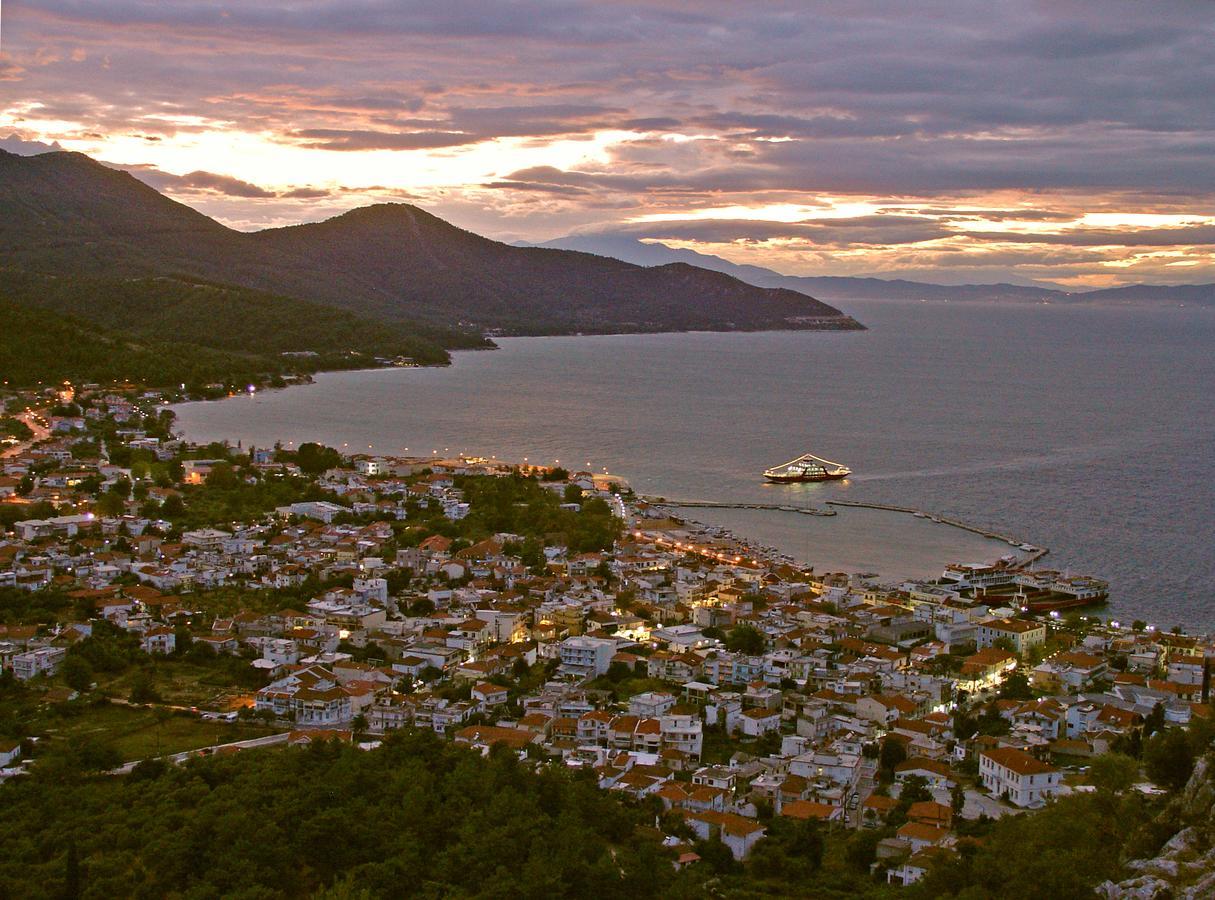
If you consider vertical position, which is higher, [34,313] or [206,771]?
[34,313]

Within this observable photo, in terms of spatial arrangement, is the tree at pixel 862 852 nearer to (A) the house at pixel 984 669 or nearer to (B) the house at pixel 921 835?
(B) the house at pixel 921 835

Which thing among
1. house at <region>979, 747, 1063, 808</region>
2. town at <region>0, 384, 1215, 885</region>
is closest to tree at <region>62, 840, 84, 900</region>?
town at <region>0, 384, 1215, 885</region>

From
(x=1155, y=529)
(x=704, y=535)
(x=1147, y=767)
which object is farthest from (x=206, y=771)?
(x=1155, y=529)

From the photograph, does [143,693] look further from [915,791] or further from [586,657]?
[915,791]

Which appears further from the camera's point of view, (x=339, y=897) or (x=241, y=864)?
(x=241, y=864)

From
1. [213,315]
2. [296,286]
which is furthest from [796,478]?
[296,286]

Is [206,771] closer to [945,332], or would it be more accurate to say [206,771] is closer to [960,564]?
[960,564]
